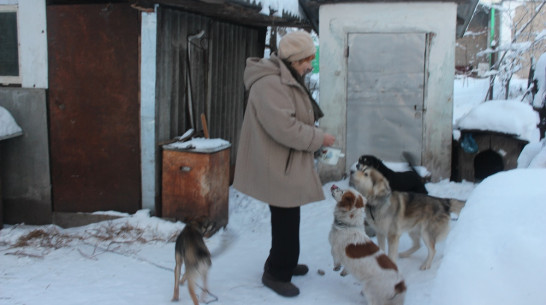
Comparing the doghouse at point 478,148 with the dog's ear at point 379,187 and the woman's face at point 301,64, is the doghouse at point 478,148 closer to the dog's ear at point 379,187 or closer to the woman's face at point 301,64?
the dog's ear at point 379,187

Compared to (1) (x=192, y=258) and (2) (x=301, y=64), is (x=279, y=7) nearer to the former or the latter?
(2) (x=301, y=64)

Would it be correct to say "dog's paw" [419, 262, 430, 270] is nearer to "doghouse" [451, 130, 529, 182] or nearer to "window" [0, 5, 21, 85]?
"doghouse" [451, 130, 529, 182]

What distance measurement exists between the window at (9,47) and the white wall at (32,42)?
8 cm

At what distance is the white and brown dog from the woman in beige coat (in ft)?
0.87

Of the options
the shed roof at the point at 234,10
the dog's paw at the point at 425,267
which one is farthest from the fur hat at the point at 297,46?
the dog's paw at the point at 425,267

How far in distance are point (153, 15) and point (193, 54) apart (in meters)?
0.98

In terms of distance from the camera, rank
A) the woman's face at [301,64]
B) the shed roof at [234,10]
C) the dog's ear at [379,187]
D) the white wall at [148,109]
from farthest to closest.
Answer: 1. the white wall at [148,109]
2. the shed roof at [234,10]
3. the dog's ear at [379,187]
4. the woman's face at [301,64]

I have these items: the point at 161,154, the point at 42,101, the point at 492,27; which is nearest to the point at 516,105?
the point at 161,154

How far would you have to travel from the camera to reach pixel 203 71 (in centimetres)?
697

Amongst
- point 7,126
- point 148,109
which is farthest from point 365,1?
point 7,126

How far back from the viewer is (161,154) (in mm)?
5945

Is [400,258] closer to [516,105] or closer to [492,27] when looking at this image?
[516,105]

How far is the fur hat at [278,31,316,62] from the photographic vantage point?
3643 mm

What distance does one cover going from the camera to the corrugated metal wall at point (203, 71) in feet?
19.6
